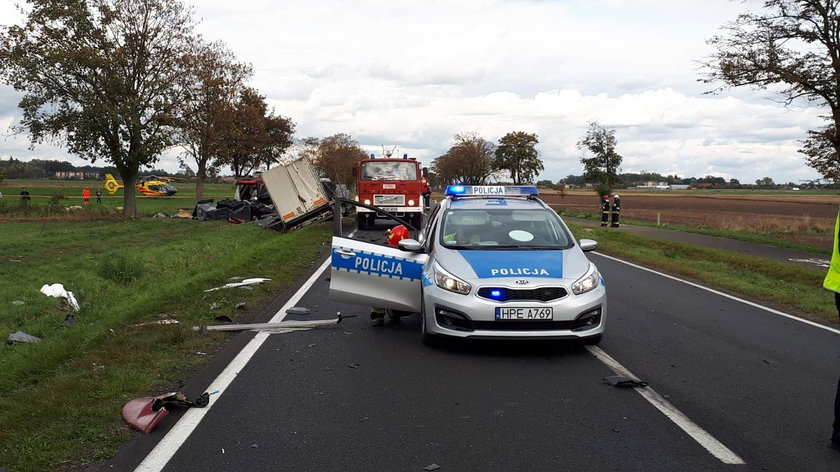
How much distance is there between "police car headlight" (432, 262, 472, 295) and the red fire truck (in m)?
20.7

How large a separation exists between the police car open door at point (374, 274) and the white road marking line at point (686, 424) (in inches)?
91.6

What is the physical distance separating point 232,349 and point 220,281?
18.4 ft

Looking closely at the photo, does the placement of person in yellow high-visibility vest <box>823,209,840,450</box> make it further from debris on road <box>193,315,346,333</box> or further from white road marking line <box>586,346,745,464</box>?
debris on road <box>193,315,346,333</box>

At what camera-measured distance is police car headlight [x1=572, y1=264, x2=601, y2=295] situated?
23.7ft

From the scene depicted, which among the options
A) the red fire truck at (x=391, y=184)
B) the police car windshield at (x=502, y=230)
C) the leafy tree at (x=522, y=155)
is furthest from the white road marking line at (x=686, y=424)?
Result: the leafy tree at (x=522, y=155)

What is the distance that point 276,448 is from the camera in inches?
185

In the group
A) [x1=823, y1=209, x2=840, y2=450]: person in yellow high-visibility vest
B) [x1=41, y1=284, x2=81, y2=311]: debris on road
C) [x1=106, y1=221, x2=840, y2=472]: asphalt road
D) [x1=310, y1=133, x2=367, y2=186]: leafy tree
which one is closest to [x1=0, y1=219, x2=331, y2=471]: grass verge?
[x1=41, y1=284, x2=81, y2=311]: debris on road

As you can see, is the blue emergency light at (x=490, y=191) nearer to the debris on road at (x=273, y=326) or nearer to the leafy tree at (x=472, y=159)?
the debris on road at (x=273, y=326)

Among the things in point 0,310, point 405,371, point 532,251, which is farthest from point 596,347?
point 0,310

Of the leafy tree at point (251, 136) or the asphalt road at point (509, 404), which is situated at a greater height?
the leafy tree at point (251, 136)

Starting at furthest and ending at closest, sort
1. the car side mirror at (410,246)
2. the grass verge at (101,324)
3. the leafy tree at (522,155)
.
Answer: the leafy tree at (522,155) → the car side mirror at (410,246) → the grass verge at (101,324)

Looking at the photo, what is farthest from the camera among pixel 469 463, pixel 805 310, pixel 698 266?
pixel 698 266

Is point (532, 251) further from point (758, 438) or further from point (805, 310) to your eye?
point (805, 310)

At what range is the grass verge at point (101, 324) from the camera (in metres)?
5.05
